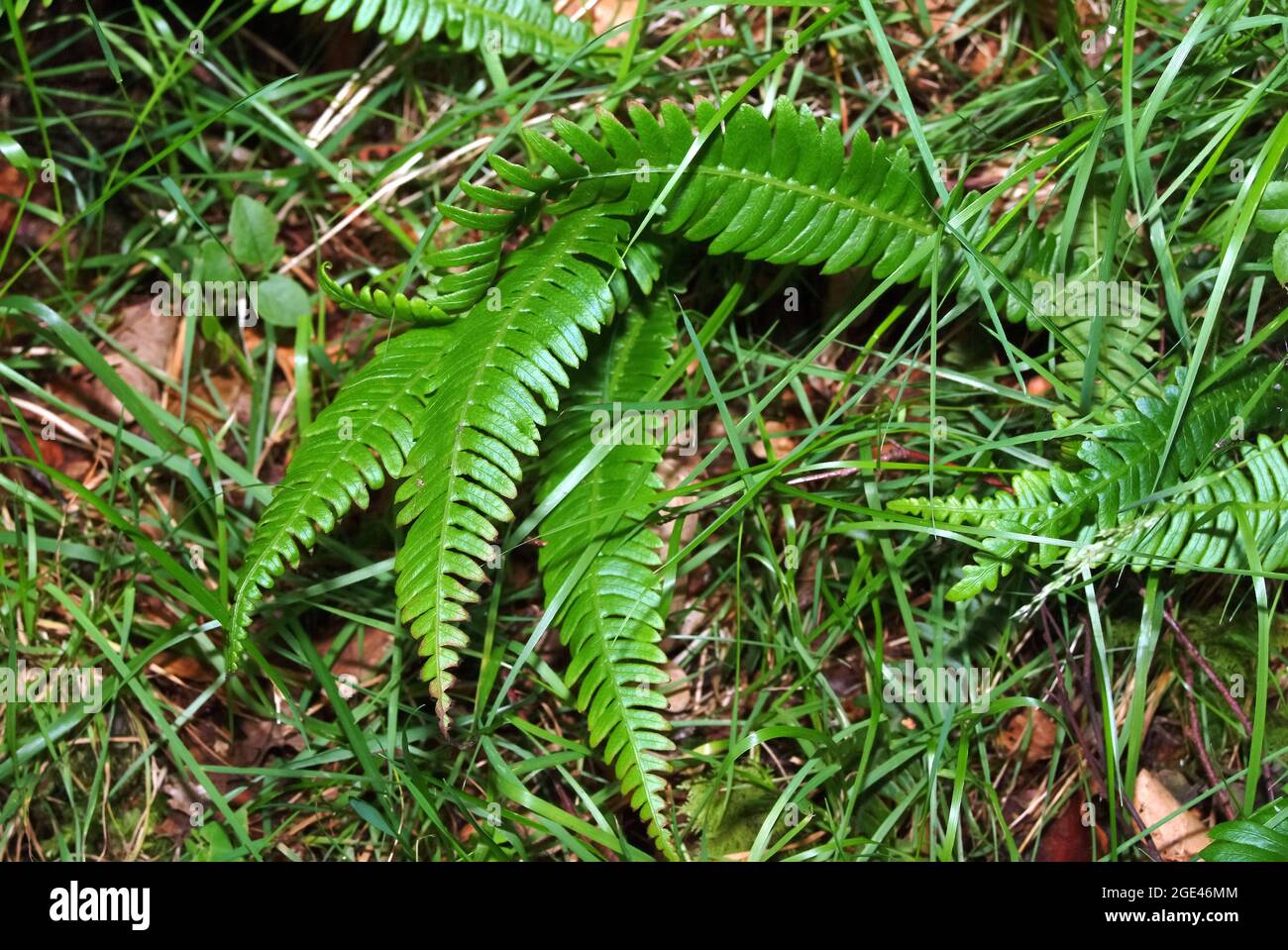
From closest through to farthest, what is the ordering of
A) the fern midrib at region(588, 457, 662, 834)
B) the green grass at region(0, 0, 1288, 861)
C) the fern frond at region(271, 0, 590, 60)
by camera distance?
the fern midrib at region(588, 457, 662, 834)
the green grass at region(0, 0, 1288, 861)
the fern frond at region(271, 0, 590, 60)

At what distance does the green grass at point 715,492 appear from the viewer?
233cm

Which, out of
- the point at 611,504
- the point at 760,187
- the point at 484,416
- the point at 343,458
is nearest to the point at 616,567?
the point at 611,504

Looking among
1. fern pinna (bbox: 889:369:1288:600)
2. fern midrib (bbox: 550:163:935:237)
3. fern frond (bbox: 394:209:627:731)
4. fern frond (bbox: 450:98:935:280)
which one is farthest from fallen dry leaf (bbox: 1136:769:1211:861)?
fern frond (bbox: 394:209:627:731)

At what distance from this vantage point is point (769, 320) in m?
2.72

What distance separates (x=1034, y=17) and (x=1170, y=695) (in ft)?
5.88

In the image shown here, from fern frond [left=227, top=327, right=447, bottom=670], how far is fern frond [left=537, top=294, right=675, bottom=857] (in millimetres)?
375

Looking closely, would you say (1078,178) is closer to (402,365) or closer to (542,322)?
(542,322)

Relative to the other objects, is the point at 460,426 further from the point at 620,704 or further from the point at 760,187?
the point at 760,187

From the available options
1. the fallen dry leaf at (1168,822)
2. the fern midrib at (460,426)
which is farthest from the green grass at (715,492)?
the fern midrib at (460,426)

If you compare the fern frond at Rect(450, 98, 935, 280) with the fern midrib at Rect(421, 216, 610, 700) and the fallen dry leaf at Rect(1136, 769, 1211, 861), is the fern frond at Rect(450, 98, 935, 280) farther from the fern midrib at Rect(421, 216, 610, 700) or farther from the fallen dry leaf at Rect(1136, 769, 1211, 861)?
the fallen dry leaf at Rect(1136, 769, 1211, 861)

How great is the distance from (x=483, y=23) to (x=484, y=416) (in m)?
1.27

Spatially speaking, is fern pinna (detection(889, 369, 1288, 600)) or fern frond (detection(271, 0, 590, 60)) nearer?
fern pinna (detection(889, 369, 1288, 600))

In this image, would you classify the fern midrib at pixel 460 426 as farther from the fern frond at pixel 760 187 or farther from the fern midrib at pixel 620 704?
the fern midrib at pixel 620 704

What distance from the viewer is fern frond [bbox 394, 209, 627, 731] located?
205 cm
